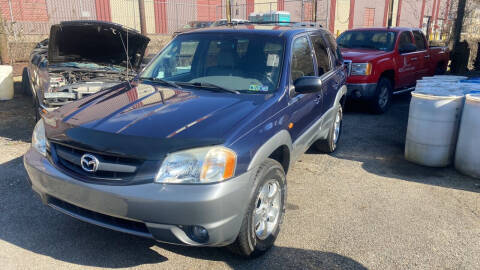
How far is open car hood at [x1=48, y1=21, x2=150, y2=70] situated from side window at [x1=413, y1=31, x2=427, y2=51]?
652 centimetres

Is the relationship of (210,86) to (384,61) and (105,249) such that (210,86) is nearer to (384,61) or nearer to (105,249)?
(105,249)

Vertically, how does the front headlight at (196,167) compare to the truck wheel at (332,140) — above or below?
above

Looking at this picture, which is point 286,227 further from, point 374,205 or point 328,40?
point 328,40

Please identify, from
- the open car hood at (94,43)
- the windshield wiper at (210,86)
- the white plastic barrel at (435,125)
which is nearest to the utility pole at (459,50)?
the white plastic barrel at (435,125)

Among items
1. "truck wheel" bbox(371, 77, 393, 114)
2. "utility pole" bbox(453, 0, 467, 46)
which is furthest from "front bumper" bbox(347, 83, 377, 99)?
"utility pole" bbox(453, 0, 467, 46)

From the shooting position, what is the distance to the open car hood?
620cm

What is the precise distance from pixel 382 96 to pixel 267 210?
19.4 feet

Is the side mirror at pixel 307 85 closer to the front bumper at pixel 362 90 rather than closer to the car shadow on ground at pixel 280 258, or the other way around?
the car shadow on ground at pixel 280 258

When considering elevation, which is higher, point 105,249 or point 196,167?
point 196,167

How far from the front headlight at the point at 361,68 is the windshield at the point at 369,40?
45.7 inches

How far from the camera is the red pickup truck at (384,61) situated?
7625 mm

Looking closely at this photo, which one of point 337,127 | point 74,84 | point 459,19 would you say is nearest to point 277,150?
point 337,127

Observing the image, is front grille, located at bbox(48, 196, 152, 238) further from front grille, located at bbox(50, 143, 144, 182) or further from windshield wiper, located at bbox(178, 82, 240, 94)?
windshield wiper, located at bbox(178, 82, 240, 94)

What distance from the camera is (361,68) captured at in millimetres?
7609
